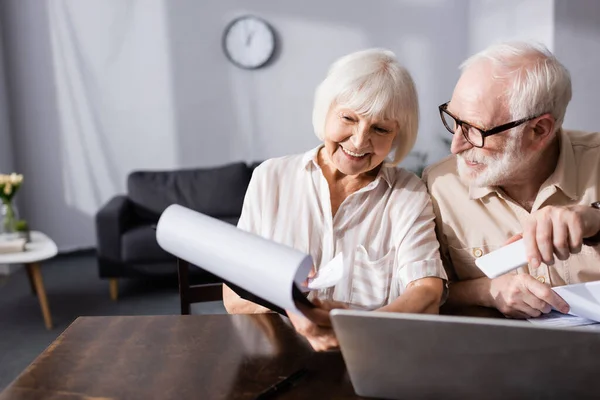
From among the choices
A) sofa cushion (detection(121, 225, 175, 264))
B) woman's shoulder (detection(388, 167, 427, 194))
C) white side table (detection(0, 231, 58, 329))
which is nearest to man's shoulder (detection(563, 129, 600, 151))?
woman's shoulder (detection(388, 167, 427, 194))

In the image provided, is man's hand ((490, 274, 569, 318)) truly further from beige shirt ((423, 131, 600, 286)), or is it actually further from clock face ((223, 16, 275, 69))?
clock face ((223, 16, 275, 69))

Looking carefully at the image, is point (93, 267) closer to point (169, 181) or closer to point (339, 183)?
point (169, 181)

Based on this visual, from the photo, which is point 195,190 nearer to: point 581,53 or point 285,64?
point 285,64

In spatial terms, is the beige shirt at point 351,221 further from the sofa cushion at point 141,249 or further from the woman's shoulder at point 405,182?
the sofa cushion at point 141,249

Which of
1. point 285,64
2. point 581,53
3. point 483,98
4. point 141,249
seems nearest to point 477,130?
point 483,98

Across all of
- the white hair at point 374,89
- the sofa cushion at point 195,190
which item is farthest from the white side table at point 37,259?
the white hair at point 374,89

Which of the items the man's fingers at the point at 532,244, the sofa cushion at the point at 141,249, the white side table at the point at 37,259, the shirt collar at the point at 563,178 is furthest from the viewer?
the sofa cushion at the point at 141,249

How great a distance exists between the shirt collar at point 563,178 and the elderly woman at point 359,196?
Result: 136mm

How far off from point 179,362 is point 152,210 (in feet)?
11.5

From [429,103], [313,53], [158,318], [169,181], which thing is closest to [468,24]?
[429,103]

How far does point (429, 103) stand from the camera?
542 centimetres

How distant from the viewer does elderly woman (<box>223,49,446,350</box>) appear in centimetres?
137

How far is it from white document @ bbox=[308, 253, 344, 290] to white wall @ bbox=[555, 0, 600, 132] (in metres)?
3.25

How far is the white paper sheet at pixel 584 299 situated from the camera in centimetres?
110
